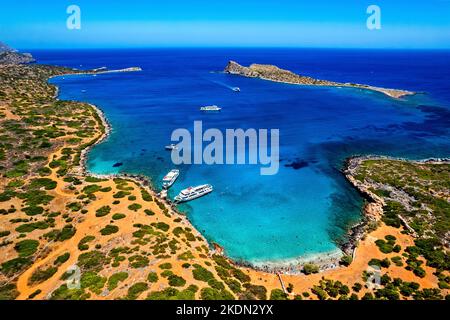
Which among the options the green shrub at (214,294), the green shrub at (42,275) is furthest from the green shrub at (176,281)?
the green shrub at (42,275)

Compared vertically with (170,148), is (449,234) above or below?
below

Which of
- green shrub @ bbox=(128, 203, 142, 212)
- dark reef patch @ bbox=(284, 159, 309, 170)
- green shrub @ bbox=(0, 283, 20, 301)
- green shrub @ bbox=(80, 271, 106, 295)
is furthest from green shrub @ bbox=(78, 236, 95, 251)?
dark reef patch @ bbox=(284, 159, 309, 170)

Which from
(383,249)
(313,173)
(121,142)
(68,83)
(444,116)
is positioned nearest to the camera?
(383,249)

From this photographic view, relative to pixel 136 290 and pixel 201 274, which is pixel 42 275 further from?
pixel 201 274

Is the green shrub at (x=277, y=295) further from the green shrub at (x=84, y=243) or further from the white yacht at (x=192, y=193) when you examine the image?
the white yacht at (x=192, y=193)

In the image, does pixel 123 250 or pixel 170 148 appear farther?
pixel 170 148
